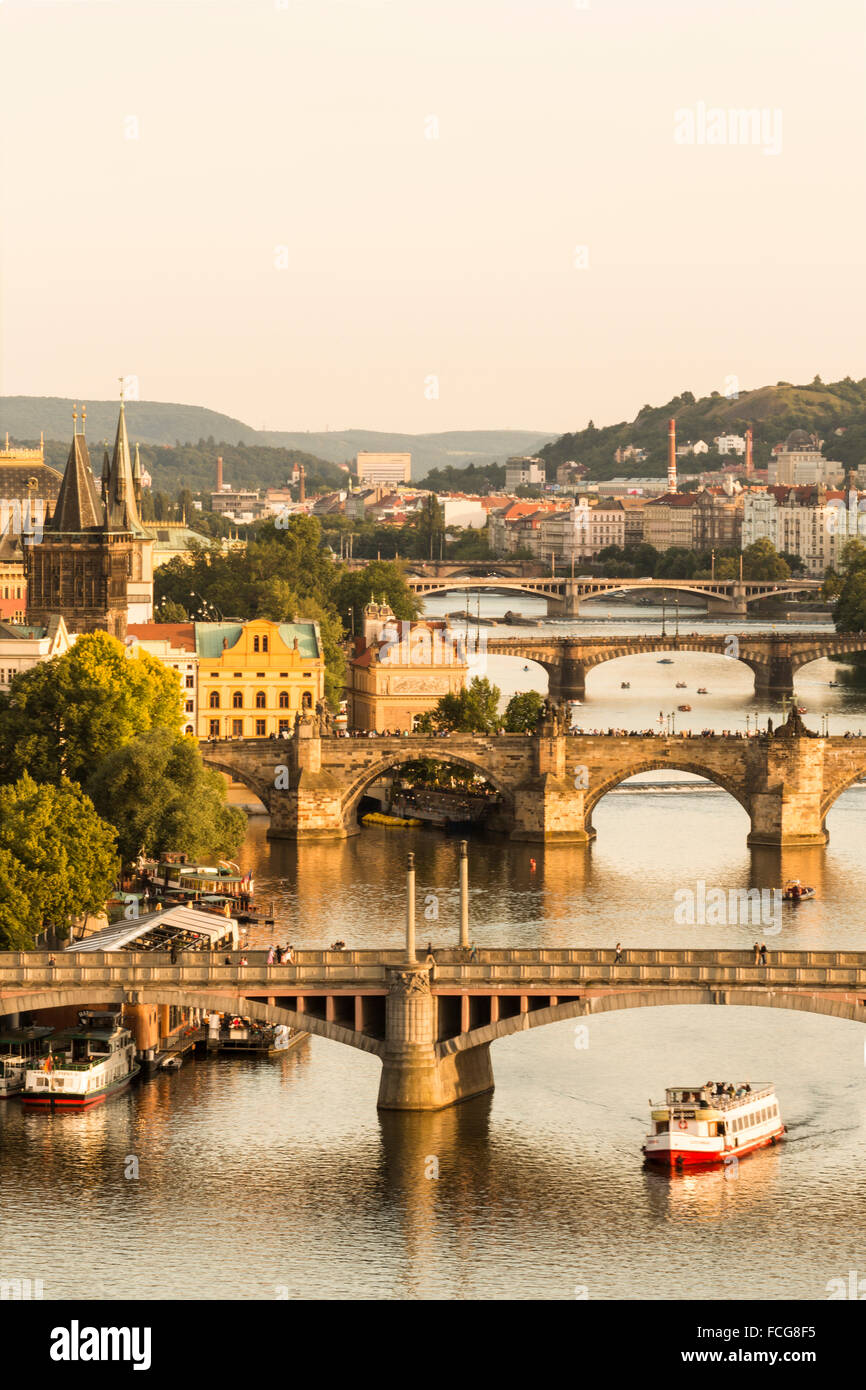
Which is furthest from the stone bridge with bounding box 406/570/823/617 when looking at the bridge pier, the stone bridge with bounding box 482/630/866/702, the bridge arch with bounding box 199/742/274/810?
the bridge pier

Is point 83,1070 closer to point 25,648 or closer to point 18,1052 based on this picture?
point 18,1052

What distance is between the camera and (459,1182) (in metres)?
44.7

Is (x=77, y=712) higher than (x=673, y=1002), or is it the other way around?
(x=77, y=712)

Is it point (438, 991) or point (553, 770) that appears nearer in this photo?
point (438, 991)

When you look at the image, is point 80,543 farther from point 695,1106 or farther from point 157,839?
point 695,1106

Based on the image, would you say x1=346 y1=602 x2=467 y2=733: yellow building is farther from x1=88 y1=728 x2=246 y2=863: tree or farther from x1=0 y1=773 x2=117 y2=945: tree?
x1=0 y1=773 x2=117 y2=945: tree

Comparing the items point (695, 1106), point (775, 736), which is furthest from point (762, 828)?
point (695, 1106)

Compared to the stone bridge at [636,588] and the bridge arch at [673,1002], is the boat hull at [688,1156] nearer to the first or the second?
the bridge arch at [673,1002]

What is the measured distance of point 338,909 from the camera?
2653 inches

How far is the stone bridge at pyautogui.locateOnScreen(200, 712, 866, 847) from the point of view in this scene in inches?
3108

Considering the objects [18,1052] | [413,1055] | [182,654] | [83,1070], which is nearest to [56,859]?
[18,1052]

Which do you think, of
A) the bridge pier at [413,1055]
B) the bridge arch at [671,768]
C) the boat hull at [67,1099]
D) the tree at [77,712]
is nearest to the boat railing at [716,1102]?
the bridge pier at [413,1055]

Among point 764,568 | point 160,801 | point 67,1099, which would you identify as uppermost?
point 764,568

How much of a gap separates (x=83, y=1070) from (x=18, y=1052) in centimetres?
220
